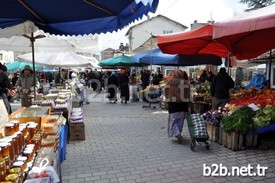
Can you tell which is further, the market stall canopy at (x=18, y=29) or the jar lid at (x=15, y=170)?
the market stall canopy at (x=18, y=29)

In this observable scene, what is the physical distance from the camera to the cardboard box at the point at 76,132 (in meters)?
7.10

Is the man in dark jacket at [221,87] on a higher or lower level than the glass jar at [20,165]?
higher

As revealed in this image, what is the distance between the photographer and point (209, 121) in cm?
714

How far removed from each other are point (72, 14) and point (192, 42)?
4973mm

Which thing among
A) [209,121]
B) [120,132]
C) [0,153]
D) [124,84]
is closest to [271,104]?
[209,121]

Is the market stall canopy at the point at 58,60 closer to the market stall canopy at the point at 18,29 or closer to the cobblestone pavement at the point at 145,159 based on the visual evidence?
the cobblestone pavement at the point at 145,159

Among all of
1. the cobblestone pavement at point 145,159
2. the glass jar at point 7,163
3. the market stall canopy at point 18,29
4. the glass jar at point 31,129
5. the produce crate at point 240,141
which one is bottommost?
the cobblestone pavement at point 145,159

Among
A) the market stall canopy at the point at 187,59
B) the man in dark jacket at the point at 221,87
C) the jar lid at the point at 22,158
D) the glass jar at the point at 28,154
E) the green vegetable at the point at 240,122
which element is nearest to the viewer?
the jar lid at the point at 22,158

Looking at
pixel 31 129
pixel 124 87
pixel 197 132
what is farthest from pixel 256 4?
pixel 31 129

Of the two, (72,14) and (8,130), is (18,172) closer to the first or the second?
(8,130)

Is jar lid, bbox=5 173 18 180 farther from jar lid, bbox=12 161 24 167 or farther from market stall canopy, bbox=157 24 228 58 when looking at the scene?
market stall canopy, bbox=157 24 228 58

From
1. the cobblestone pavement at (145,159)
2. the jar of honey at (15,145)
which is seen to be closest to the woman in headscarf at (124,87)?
the cobblestone pavement at (145,159)

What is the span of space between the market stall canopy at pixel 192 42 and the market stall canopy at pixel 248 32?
0.46 meters

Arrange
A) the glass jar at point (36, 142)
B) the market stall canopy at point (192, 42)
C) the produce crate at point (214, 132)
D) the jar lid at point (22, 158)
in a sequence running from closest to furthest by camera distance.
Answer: the jar lid at point (22, 158)
the glass jar at point (36, 142)
the market stall canopy at point (192, 42)
the produce crate at point (214, 132)
